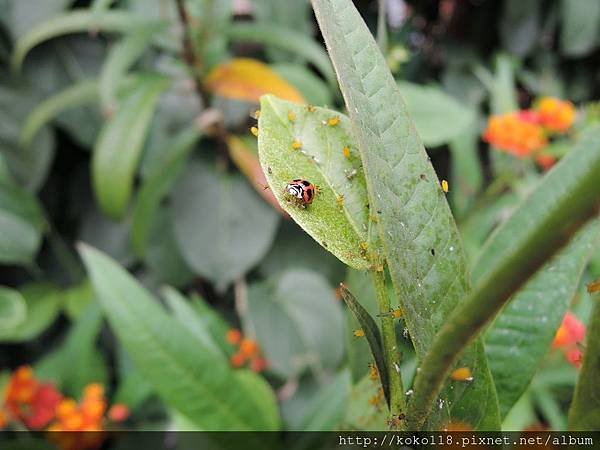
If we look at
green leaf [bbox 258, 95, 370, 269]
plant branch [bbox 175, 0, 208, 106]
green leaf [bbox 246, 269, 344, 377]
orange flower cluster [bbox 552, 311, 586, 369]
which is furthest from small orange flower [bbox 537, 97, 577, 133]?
green leaf [bbox 258, 95, 370, 269]

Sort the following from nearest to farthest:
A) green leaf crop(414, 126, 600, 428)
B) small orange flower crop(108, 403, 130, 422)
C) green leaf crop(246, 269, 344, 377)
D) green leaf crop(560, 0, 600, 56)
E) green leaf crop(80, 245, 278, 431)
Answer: green leaf crop(414, 126, 600, 428) → green leaf crop(80, 245, 278, 431) → small orange flower crop(108, 403, 130, 422) → green leaf crop(246, 269, 344, 377) → green leaf crop(560, 0, 600, 56)

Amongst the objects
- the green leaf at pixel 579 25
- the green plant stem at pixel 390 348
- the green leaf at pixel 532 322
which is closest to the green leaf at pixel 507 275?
the green plant stem at pixel 390 348

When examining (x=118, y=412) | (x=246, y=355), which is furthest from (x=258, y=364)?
(x=118, y=412)

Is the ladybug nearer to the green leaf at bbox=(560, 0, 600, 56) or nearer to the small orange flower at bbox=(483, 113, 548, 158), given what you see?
the small orange flower at bbox=(483, 113, 548, 158)

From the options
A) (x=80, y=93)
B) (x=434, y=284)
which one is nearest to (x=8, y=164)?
(x=80, y=93)

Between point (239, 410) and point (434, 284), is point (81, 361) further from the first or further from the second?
point (434, 284)
